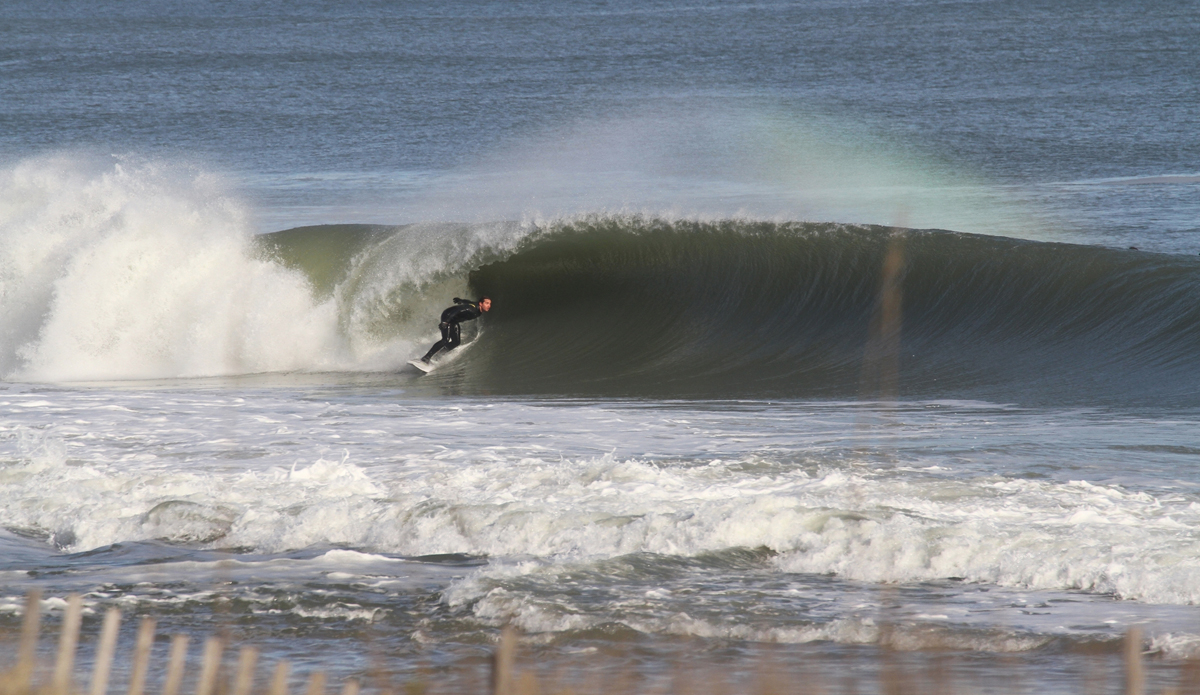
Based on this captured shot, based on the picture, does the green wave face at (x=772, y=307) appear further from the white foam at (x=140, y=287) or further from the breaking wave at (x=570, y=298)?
the white foam at (x=140, y=287)

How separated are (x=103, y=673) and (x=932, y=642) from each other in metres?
2.70

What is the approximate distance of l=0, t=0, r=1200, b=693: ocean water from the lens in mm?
4359

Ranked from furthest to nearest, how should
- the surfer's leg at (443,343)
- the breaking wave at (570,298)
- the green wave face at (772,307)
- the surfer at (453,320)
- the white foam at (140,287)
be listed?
the white foam at (140,287) < the surfer at (453,320) < the surfer's leg at (443,343) < the breaking wave at (570,298) < the green wave face at (772,307)

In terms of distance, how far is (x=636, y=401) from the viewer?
32.3 ft

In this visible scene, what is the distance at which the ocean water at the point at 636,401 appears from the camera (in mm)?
4359

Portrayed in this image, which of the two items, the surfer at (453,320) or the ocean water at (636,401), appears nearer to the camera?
the ocean water at (636,401)

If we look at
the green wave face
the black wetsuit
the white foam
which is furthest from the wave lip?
the white foam

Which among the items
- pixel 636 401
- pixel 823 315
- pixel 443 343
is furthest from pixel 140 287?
pixel 823 315

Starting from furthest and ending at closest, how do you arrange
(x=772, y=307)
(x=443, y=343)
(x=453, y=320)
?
(x=772, y=307), (x=453, y=320), (x=443, y=343)

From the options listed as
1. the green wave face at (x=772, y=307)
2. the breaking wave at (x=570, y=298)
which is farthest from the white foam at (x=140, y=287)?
the green wave face at (x=772, y=307)

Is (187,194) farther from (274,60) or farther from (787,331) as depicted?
(274,60)

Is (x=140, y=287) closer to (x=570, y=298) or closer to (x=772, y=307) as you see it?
(x=570, y=298)

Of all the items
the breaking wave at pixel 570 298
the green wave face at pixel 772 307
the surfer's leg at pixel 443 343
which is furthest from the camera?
the surfer's leg at pixel 443 343

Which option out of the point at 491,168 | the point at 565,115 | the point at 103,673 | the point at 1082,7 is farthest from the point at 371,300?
the point at 1082,7
